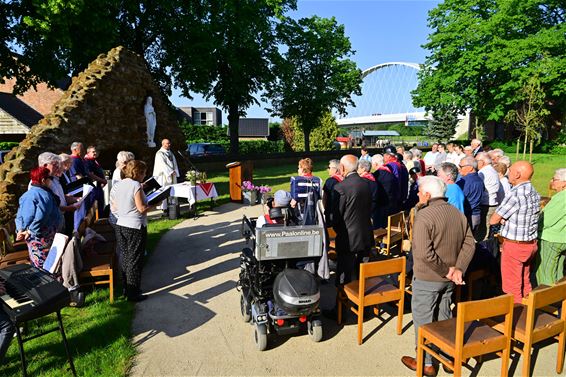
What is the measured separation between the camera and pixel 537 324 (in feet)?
12.1

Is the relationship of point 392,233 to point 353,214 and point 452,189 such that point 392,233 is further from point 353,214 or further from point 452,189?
point 353,214

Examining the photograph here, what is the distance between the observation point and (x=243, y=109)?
78.7 ft

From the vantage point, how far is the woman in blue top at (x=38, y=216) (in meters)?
4.64

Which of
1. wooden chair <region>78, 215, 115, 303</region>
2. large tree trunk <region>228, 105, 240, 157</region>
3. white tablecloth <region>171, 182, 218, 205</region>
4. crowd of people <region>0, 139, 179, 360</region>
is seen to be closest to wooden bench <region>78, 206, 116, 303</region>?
wooden chair <region>78, 215, 115, 303</region>

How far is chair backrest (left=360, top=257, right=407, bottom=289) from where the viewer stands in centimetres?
409

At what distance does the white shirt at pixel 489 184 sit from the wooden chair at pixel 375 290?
3.60 m

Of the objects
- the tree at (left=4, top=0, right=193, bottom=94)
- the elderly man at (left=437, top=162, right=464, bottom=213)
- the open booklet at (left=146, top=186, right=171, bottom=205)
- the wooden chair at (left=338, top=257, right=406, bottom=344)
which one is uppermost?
the tree at (left=4, top=0, right=193, bottom=94)

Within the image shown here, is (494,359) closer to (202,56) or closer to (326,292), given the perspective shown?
(326,292)

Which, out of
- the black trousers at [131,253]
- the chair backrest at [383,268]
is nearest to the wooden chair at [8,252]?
the black trousers at [131,253]

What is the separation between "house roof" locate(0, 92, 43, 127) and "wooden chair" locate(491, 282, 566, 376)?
107ft

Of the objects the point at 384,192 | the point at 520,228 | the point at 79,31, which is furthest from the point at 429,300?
the point at 79,31

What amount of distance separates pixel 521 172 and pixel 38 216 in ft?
19.0

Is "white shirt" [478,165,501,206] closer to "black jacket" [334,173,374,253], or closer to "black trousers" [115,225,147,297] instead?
"black jacket" [334,173,374,253]

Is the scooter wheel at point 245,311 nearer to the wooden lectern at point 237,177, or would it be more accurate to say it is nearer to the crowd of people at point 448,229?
the crowd of people at point 448,229
